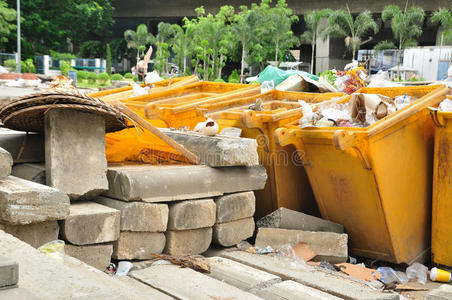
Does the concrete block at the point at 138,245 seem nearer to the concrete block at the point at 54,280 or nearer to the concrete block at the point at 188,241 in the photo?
the concrete block at the point at 188,241

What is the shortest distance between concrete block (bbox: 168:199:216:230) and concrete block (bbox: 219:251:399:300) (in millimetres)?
305

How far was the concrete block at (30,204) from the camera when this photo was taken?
2.62 metres

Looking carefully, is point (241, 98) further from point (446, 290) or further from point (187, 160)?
point (446, 290)

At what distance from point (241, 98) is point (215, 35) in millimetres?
26971

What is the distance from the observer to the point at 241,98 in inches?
196

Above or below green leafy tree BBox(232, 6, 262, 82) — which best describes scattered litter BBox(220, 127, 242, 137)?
below

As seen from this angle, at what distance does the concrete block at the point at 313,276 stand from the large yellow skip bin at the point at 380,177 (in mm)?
748

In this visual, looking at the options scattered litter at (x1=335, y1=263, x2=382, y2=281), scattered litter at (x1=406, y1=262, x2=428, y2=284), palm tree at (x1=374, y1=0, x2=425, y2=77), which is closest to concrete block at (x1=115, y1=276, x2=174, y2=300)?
scattered litter at (x1=335, y1=263, x2=382, y2=281)

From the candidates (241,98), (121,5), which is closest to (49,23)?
(121,5)

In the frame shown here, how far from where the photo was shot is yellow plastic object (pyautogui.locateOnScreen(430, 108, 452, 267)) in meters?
3.89

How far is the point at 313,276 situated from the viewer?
3.19 metres

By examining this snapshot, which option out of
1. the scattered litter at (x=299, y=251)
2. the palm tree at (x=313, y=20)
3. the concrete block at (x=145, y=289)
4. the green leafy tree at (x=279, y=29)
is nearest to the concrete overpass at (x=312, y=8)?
the palm tree at (x=313, y=20)

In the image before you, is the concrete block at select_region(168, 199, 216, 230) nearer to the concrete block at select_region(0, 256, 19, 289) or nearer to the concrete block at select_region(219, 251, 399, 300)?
the concrete block at select_region(219, 251, 399, 300)

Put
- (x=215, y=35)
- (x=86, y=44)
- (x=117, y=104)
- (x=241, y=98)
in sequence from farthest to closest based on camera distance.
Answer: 1. (x=86, y=44)
2. (x=215, y=35)
3. (x=241, y=98)
4. (x=117, y=104)
